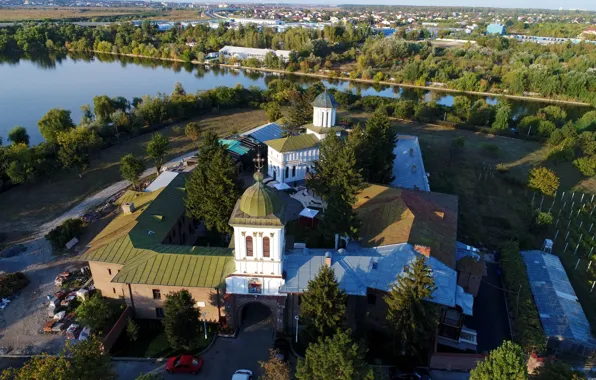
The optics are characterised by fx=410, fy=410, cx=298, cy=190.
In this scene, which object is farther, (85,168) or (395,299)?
(85,168)

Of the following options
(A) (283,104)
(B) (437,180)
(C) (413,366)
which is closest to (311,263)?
(C) (413,366)

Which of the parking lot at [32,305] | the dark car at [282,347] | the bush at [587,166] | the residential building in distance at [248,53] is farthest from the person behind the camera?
the residential building in distance at [248,53]

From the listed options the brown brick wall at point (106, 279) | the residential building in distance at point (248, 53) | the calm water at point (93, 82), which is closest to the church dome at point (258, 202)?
the brown brick wall at point (106, 279)

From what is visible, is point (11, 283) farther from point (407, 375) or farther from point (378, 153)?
point (378, 153)

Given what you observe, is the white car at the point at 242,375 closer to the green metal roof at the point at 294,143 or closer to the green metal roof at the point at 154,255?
the green metal roof at the point at 154,255

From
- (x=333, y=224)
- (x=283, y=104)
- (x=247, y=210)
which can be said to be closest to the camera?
(x=247, y=210)

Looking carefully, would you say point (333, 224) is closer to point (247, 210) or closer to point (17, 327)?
point (247, 210)

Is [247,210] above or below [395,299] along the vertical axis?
above
